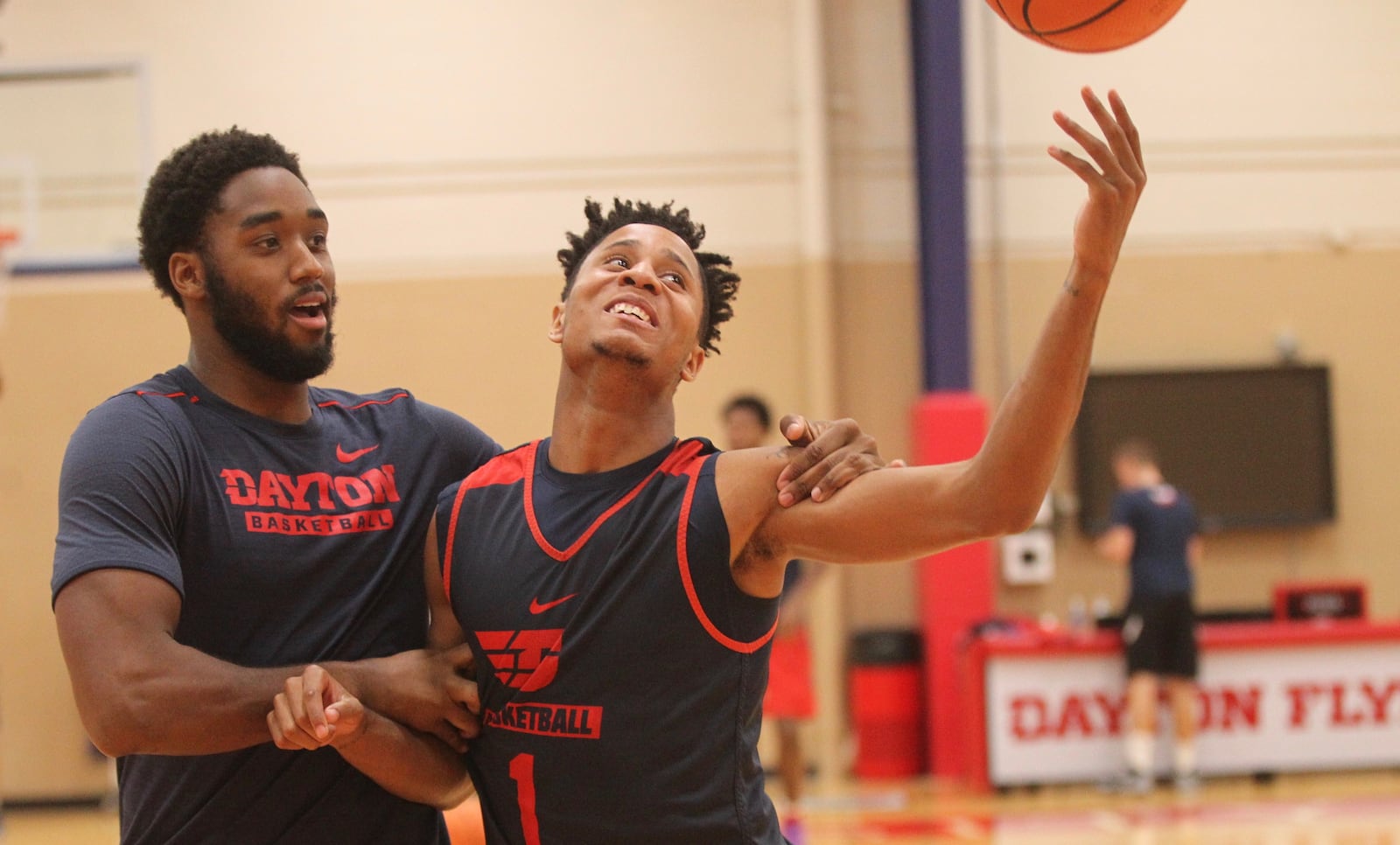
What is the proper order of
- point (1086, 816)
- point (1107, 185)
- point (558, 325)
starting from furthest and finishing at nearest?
1. point (1086, 816)
2. point (558, 325)
3. point (1107, 185)

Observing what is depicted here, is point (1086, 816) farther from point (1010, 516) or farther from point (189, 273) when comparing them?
point (189, 273)

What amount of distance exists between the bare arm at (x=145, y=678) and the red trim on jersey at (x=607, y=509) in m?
0.52

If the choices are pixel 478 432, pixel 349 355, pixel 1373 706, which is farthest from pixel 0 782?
pixel 1373 706

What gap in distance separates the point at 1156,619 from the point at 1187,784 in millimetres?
1092

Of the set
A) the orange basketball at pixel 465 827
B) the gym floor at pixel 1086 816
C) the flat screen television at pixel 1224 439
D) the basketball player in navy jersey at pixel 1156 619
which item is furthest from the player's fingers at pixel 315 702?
the flat screen television at pixel 1224 439

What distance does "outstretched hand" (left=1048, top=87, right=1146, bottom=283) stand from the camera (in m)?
2.05

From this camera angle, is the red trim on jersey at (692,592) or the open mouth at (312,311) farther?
the open mouth at (312,311)

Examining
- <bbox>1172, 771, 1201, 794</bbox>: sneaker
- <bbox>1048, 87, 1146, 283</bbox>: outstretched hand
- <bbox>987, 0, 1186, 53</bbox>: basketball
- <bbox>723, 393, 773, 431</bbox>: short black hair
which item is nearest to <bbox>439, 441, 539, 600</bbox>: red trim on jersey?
<bbox>1048, 87, 1146, 283</bbox>: outstretched hand

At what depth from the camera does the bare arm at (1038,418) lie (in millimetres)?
2049

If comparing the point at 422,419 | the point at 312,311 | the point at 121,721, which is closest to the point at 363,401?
the point at 422,419

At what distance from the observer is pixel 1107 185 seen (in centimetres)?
205

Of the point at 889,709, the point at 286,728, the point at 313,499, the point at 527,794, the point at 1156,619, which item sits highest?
the point at 313,499

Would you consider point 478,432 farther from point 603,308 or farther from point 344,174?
point 344,174

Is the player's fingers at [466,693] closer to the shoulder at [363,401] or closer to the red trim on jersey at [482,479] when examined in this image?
the red trim on jersey at [482,479]
